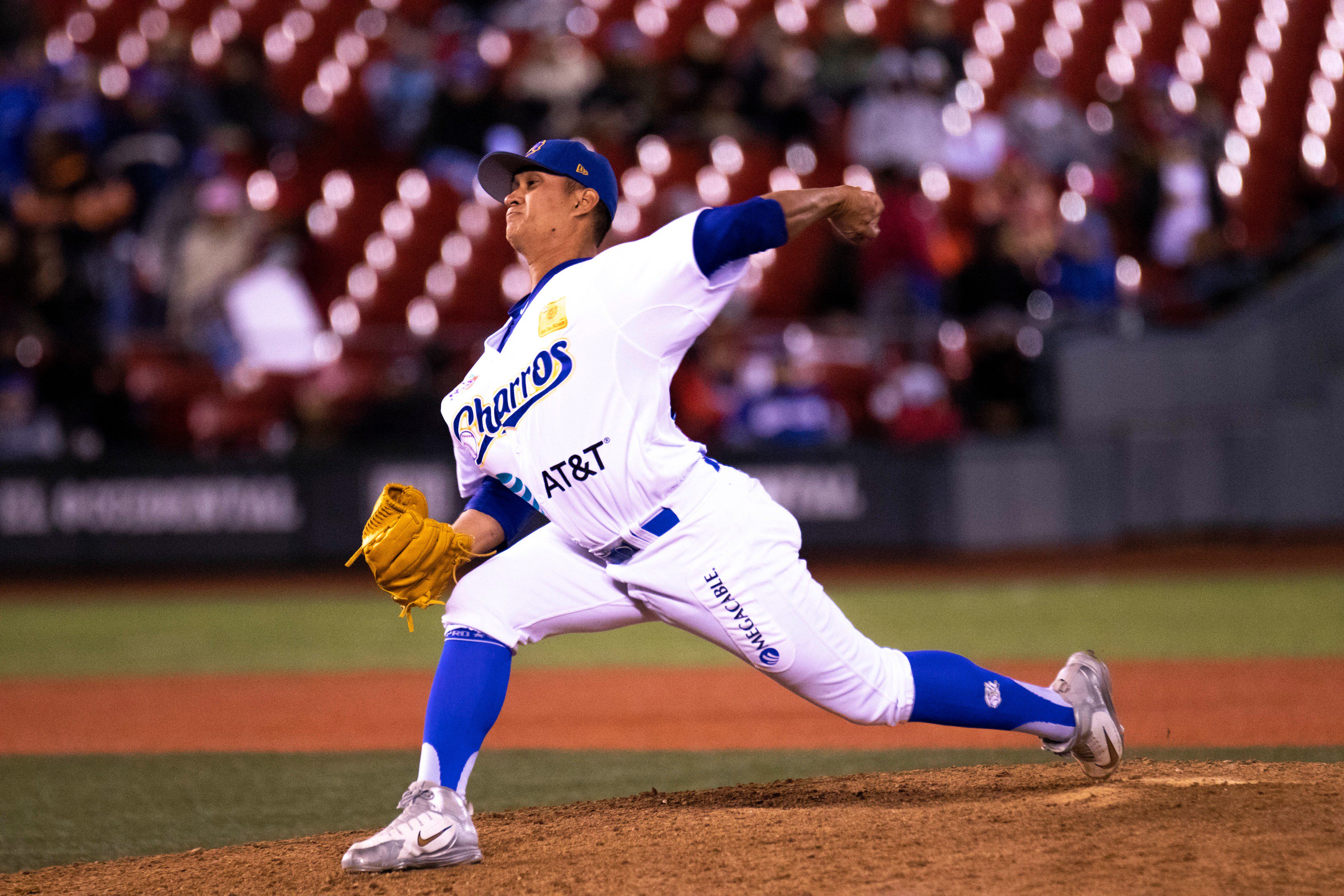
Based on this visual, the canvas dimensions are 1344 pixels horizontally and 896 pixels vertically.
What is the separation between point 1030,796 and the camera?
357 centimetres

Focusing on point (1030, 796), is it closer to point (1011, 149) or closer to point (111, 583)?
point (111, 583)

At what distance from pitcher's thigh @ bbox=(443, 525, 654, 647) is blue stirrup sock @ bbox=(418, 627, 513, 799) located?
0.04 metres

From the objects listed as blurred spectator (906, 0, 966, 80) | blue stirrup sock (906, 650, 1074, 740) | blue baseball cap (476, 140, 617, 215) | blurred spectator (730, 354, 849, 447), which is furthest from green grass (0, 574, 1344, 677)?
blurred spectator (906, 0, 966, 80)

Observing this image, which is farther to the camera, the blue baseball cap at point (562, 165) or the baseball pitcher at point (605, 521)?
the blue baseball cap at point (562, 165)

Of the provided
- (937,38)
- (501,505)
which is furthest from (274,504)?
(501,505)

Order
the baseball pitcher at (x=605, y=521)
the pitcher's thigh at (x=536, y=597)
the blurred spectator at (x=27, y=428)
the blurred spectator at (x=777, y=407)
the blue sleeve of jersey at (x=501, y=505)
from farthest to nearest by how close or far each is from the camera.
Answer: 1. the blurred spectator at (x=777, y=407)
2. the blurred spectator at (x=27, y=428)
3. the blue sleeve of jersey at (x=501, y=505)
4. the pitcher's thigh at (x=536, y=597)
5. the baseball pitcher at (x=605, y=521)

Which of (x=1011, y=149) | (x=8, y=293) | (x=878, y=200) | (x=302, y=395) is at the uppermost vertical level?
(x=1011, y=149)

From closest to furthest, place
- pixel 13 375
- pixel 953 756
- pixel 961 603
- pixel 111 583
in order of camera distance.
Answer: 1. pixel 953 756
2. pixel 961 603
3. pixel 13 375
4. pixel 111 583

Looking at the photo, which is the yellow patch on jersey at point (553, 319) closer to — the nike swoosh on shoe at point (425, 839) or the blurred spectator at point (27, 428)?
the nike swoosh on shoe at point (425, 839)

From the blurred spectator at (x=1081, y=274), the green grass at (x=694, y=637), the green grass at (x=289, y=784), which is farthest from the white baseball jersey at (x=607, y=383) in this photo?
the blurred spectator at (x=1081, y=274)

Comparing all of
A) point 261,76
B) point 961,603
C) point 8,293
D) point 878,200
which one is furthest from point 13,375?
point 878,200

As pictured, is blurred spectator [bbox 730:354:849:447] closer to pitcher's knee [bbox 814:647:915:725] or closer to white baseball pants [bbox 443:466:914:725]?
white baseball pants [bbox 443:466:914:725]

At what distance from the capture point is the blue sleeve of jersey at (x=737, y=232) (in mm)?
3023

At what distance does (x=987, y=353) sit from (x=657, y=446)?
823 cm
